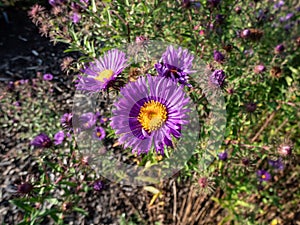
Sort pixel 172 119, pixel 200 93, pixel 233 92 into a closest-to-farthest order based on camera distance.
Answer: pixel 172 119 → pixel 200 93 → pixel 233 92

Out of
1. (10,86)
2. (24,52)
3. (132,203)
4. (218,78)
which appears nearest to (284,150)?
(218,78)

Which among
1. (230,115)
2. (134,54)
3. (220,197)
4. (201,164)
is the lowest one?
(220,197)

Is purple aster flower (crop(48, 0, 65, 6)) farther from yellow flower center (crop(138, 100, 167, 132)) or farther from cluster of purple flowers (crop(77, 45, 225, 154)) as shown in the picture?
yellow flower center (crop(138, 100, 167, 132))

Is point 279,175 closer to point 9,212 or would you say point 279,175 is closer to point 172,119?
point 172,119

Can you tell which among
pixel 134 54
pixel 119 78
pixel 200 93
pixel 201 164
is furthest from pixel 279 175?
pixel 119 78

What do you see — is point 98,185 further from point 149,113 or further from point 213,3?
point 213,3

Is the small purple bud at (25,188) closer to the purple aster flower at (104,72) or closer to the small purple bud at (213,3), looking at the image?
the purple aster flower at (104,72)
